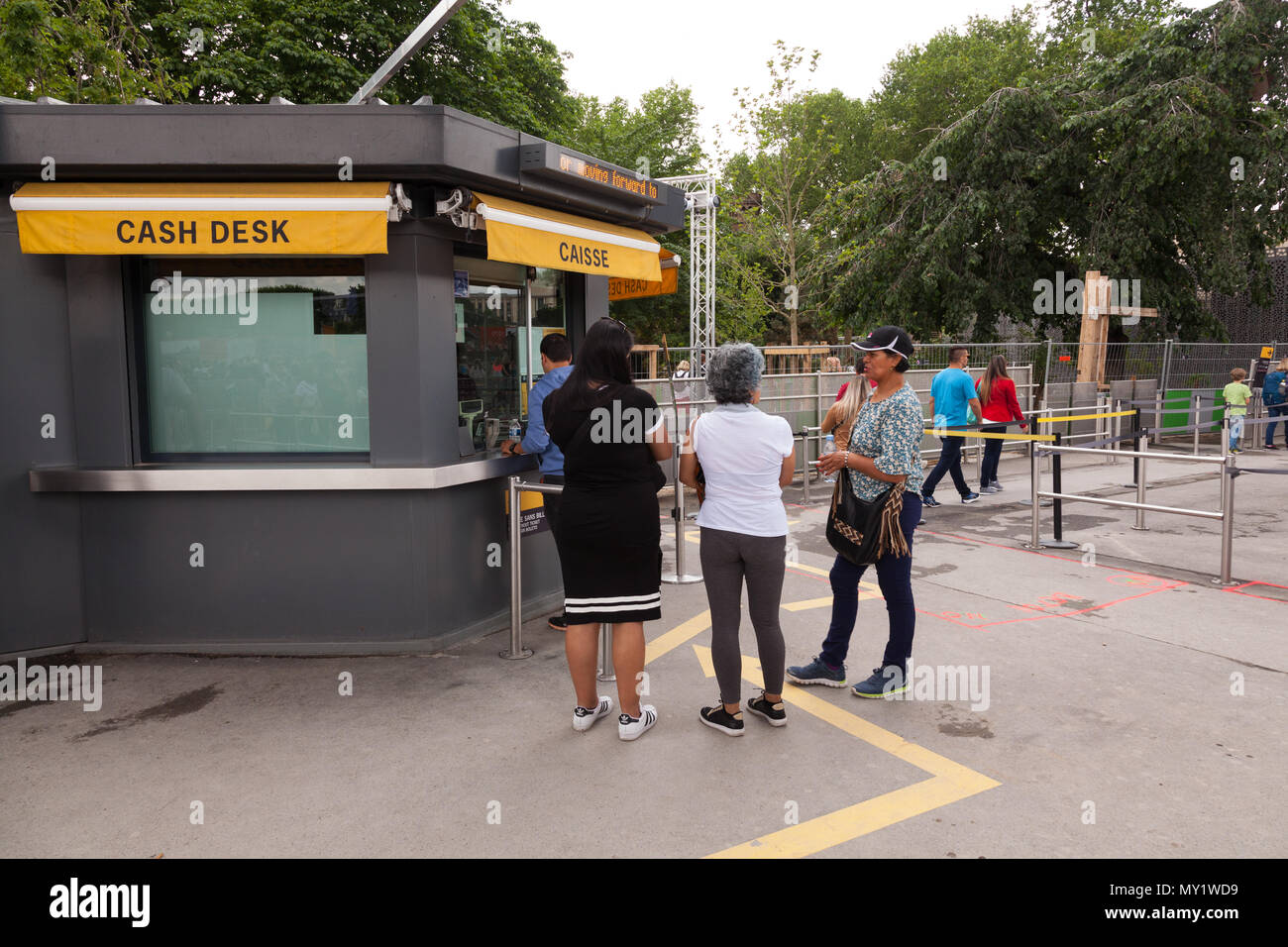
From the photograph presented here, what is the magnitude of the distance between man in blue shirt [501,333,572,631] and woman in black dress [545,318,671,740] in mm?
1364

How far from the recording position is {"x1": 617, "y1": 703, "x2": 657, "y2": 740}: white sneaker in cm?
426

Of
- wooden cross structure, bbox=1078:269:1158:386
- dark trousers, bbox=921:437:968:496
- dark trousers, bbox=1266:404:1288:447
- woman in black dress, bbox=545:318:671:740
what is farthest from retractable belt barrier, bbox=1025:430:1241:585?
dark trousers, bbox=1266:404:1288:447

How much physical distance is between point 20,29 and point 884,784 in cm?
824

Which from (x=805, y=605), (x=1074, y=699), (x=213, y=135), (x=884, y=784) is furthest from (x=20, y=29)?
(x=1074, y=699)

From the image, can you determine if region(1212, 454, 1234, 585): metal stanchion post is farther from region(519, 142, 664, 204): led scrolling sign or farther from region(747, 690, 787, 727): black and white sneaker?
region(519, 142, 664, 204): led scrolling sign

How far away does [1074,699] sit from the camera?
15.6 ft

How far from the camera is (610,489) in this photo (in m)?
4.11

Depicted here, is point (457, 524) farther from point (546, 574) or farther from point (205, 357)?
point (205, 357)

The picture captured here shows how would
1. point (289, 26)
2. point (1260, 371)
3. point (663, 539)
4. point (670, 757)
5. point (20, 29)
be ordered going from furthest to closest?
point (289, 26)
point (1260, 371)
point (663, 539)
point (20, 29)
point (670, 757)

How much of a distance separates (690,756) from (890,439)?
1846mm

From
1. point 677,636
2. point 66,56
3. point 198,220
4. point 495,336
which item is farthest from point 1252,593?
point 66,56

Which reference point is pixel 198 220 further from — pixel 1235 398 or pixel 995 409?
pixel 1235 398

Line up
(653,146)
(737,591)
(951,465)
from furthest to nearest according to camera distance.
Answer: (653,146)
(951,465)
(737,591)

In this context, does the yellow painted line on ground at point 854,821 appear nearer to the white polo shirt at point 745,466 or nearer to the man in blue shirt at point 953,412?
the white polo shirt at point 745,466
